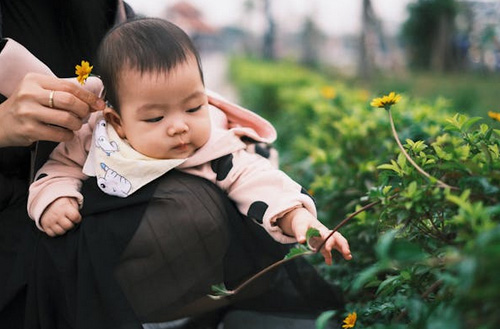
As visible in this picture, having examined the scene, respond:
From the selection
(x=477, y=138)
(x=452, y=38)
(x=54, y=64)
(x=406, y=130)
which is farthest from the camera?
(x=452, y=38)

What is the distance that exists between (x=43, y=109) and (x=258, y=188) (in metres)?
0.59

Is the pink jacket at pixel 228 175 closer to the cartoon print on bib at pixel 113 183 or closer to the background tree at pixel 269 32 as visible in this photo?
the cartoon print on bib at pixel 113 183

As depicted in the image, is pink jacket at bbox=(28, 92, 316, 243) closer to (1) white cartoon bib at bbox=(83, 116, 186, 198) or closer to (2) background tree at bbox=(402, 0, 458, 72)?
(1) white cartoon bib at bbox=(83, 116, 186, 198)

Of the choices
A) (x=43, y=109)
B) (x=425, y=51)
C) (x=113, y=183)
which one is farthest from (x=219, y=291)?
(x=425, y=51)

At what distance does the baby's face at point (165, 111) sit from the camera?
1.53m

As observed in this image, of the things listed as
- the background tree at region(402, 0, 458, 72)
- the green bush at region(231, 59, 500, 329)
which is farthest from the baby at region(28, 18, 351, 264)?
the background tree at region(402, 0, 458, 72)

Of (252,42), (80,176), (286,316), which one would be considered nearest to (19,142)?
(80,176)

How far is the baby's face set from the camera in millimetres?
1533

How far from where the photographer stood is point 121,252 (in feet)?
4.92

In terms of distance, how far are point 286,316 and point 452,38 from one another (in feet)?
48.8

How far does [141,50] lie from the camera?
1.54 meters

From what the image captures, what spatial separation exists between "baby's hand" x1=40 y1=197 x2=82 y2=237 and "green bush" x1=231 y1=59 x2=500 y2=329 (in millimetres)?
733

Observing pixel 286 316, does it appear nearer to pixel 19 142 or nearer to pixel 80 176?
pixel 80 176

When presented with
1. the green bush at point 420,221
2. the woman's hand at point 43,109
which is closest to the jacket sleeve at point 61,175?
the woman's hand at point 43,109
